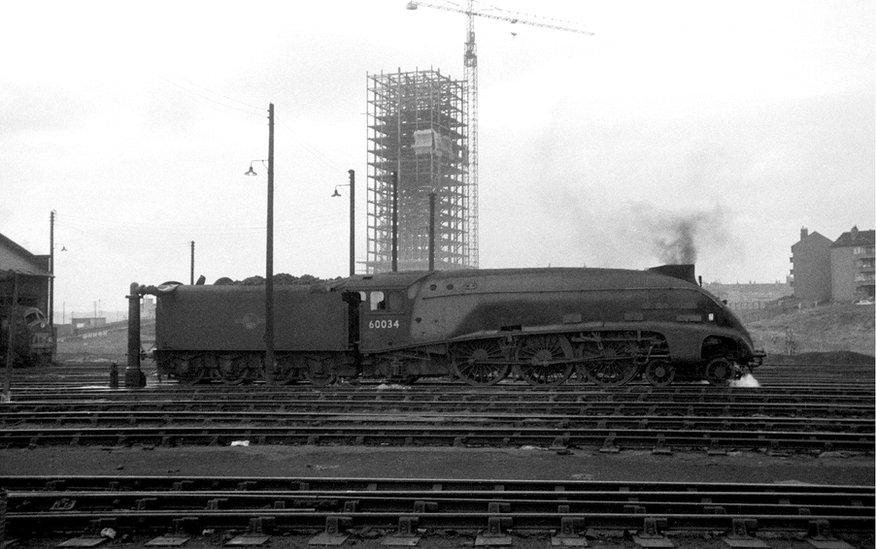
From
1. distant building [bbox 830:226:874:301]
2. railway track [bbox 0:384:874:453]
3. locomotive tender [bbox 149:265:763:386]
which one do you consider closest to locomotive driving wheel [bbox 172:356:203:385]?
locomotive tender [bbox 149:265:763:386]

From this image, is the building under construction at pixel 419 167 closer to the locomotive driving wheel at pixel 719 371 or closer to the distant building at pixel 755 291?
the distant building at pixel 755 291

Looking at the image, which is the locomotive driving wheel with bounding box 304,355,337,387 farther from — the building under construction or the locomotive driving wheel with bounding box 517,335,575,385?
the building under construction

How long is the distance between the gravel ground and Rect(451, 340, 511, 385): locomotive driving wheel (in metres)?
6.96

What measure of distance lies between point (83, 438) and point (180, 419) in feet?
5.61

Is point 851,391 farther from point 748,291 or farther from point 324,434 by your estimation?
point 748,291

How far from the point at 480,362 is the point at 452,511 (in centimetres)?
1096

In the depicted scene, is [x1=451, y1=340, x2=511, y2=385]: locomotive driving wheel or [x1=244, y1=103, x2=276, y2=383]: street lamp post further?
[x1=244, y1=103, x2=276, y2=383]: street lamp post

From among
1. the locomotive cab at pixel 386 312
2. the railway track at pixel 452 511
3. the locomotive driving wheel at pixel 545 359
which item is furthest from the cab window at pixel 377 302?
the railway track at pixel 452 511

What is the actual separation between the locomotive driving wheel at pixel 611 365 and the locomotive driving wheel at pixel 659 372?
1.04ft

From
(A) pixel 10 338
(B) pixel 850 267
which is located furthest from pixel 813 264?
(A) pixel 10 338

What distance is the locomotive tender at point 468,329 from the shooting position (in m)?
17.8

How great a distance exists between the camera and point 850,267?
234 feet

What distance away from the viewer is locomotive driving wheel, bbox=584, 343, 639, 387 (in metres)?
17.9

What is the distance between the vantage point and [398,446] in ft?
39.3
